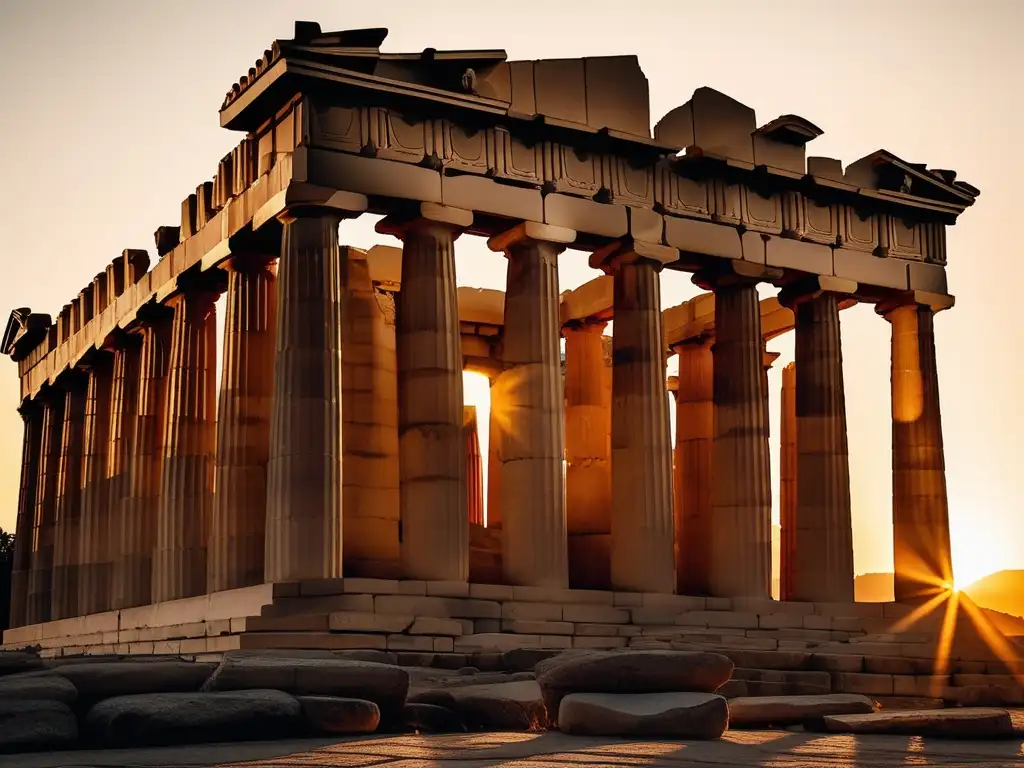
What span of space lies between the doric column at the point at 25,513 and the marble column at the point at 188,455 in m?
24.2

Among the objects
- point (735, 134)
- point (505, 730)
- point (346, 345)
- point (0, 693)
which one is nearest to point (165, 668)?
point (0, 693)

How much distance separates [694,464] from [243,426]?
67.3 ft

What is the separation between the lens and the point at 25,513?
7619cm

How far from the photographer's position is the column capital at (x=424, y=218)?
46.1 metres

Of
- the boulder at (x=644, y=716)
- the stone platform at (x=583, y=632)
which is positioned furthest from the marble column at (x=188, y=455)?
the boulder at (x=644, y=716)

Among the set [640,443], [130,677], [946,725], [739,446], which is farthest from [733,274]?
[130,677]

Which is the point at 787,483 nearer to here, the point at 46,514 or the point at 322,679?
the point at 46,514

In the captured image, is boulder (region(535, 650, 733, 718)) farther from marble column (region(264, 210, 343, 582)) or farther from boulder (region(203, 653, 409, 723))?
marble column (region(264, 210, 343, 582))

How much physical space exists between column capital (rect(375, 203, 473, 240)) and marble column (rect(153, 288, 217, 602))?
9.99 metres

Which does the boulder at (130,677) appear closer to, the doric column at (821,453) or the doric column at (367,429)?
the doric column at (367,429)

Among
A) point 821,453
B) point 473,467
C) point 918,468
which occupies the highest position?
point 473,467

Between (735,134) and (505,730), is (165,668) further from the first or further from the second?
(735,134)

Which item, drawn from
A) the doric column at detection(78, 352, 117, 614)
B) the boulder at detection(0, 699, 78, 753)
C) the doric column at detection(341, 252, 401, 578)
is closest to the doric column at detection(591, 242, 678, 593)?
the doric column at detection(341, 252, 401, 578)

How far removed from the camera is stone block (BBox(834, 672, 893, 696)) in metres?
36.7
